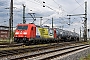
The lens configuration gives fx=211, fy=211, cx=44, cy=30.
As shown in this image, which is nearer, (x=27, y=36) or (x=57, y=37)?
(x=27, y=36)

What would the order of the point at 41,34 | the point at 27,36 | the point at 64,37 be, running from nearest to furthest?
the point at 27,36 < the point at 41,34 < the point at 64,37

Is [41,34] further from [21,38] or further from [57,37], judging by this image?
[57,37]

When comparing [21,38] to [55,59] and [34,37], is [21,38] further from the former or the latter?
[55,59]

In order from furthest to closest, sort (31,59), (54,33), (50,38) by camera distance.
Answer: (54,33) < (50,38) < (31,59)

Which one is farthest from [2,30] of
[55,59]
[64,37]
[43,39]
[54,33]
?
[55,59]

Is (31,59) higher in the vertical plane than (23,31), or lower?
lower

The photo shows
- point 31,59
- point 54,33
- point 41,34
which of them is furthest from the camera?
point 54,33

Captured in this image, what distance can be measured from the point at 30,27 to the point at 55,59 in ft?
52.1

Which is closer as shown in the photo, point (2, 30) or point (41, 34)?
point (41, 34)

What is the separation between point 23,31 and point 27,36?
1.19 metres

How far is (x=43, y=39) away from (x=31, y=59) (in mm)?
21742

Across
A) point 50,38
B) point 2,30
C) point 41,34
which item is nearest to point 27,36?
point 41,34

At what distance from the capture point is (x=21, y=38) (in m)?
30.2

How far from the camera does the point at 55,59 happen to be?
15.4m
